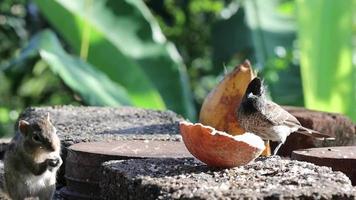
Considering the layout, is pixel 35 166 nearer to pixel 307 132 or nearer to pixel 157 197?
pixel 157 197

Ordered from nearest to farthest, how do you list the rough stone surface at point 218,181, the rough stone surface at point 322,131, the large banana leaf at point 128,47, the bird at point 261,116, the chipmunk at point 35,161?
the rough stone surface at point 218,181, the chipmunk at point 35,161, the bird at point 261,116, the rough stone surface at point 322,131, the large banana leaf at point 128,47

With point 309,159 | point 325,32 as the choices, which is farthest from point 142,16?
point 309,159

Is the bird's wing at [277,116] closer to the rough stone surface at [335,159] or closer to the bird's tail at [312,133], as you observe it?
the bird's tail at [312,133]

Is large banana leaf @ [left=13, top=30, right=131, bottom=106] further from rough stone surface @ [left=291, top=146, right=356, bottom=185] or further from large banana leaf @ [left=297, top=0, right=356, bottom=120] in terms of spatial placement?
rough stone surface @ [left=291, top=146, right=356, bottom=185]

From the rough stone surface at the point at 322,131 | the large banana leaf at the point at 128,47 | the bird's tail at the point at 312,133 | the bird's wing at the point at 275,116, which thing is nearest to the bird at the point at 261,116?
the bird's wing at the point at 275,116

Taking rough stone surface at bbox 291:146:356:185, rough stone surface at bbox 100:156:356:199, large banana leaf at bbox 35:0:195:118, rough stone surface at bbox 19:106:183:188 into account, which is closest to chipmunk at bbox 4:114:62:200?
rough stone surface at bbox 100:156:356:199

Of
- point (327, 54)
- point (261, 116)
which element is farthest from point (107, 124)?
point (327, 54)

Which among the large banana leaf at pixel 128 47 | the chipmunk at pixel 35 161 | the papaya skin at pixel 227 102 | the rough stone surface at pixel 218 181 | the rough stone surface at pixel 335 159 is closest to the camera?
the rough stone surface at pixel 218 181
